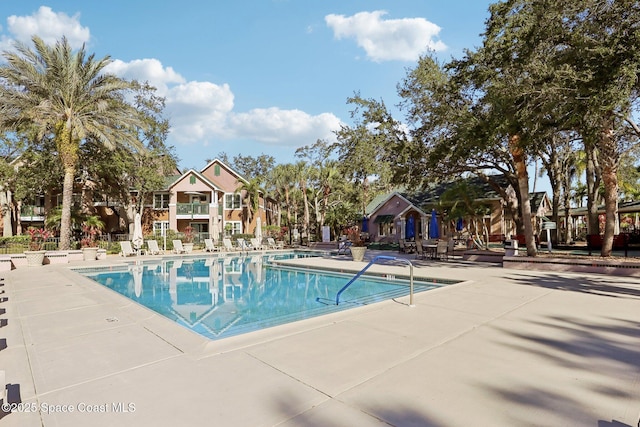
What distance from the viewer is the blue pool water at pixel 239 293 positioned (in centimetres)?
793

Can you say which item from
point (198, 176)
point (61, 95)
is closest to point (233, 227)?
point (198, 176)

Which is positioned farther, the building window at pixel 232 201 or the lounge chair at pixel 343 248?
the building window at pixel 232 201

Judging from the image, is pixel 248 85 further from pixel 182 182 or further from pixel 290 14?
pixel 182 182

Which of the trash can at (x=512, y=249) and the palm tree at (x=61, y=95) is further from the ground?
the palm tree at (x=61, y=95)

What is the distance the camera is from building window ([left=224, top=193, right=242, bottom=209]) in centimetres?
3638

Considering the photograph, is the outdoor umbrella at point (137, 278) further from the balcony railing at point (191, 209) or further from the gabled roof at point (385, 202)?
the gabled roof at point (385, 202)

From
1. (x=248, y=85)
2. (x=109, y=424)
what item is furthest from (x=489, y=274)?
(x=248, y=85)

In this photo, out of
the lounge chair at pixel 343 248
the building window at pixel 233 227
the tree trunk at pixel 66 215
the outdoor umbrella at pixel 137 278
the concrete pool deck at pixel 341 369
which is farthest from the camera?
the building window at pixel 233 227

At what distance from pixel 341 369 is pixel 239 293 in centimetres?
762

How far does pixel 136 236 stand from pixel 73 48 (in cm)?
1126

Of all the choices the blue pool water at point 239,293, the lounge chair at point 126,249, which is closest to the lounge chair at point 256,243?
the lounge chair at point 126,249

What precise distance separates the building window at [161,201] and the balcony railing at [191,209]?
1.67 metres

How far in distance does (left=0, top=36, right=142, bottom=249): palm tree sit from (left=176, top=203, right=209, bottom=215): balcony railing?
13.0 metres

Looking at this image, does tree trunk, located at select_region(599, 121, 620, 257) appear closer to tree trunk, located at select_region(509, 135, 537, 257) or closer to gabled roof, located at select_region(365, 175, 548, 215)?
tree trunk, located at select_region(509, 135, 537, 257)
